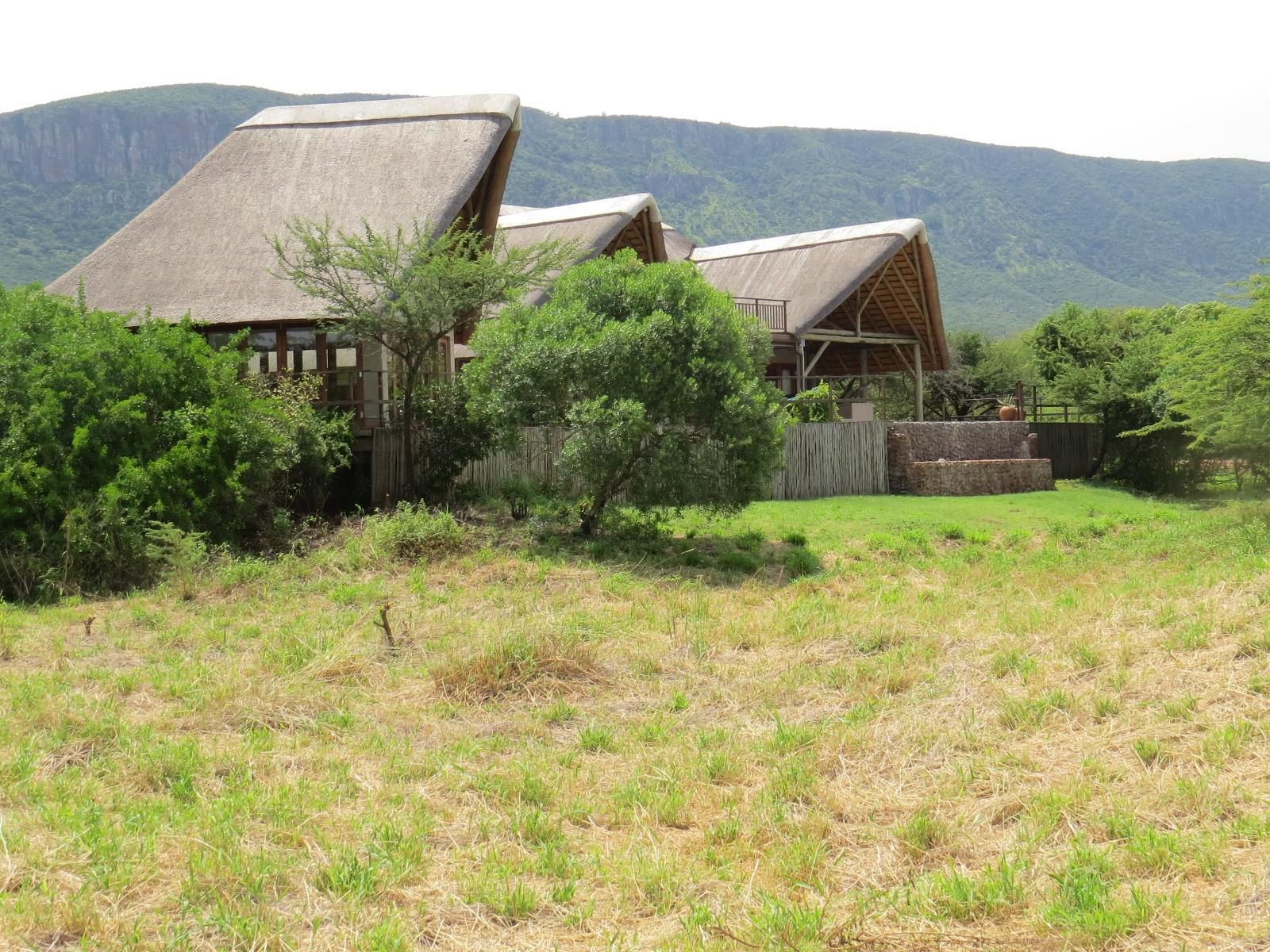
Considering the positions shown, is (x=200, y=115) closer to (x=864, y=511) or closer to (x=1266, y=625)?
(x=864, y=511)

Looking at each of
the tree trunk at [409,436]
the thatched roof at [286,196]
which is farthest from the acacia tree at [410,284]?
the thatched roof at [286,196]

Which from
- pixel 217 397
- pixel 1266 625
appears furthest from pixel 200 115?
pixel 1266 625

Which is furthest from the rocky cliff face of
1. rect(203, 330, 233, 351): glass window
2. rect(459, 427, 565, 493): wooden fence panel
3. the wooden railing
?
rect(459, 427, 565, 493): wooden fence panel

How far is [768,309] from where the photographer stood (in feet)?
86.2

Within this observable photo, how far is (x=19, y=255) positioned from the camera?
53.5m

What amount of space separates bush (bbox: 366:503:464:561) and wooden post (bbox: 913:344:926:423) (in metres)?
17.1

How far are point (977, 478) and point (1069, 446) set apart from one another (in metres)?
5.88

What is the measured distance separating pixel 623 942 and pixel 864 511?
14026mm

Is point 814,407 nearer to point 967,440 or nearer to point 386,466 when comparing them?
point 967,440

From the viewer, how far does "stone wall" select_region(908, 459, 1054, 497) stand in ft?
68.8

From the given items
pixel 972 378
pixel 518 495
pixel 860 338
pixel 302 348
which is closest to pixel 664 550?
pixel 518 495

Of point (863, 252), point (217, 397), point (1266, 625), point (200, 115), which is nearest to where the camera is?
point (1266, 625)

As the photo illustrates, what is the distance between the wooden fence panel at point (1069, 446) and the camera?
25.8 m

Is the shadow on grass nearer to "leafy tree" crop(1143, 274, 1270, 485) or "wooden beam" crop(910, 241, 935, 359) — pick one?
"leafy tree" crop(1143, 274, 1270, 485)
